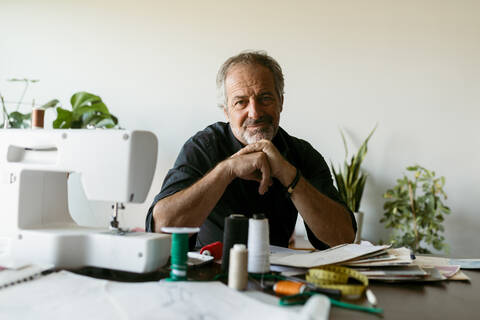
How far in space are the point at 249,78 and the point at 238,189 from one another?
1.59 feet

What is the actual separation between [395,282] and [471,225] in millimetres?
2118

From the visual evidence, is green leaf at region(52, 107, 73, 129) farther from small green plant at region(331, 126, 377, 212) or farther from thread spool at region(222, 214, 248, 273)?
thread spool at region(222, 214, 248, 273)

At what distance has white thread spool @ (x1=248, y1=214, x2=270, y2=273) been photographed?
95cm

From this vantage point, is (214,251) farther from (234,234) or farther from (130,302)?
(130,302)

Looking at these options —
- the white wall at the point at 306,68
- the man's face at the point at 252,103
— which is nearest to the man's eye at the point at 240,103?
the man's face at the point at 252,103

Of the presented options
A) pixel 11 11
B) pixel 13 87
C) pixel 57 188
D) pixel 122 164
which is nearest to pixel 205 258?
pixel 122 164

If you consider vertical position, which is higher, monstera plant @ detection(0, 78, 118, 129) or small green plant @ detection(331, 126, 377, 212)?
monstera plant @ detection(0, 78, 118, 129)

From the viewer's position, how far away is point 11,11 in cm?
362

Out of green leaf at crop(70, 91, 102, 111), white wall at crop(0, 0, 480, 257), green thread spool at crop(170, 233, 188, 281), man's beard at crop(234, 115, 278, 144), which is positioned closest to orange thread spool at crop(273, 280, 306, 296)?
green thread spool at crop(170, 233, 188, 281)

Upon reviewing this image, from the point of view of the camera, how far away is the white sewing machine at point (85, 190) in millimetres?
1000

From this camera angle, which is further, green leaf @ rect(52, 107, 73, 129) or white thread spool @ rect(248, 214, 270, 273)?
green leaf @ rect(52, 107, 73, 129)

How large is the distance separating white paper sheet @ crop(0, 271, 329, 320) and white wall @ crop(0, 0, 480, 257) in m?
2.33

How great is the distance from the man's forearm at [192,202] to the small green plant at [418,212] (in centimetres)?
155

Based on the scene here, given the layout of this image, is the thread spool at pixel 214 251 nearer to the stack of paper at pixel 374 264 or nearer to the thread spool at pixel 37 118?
the stack of paper at pixel 374 264
